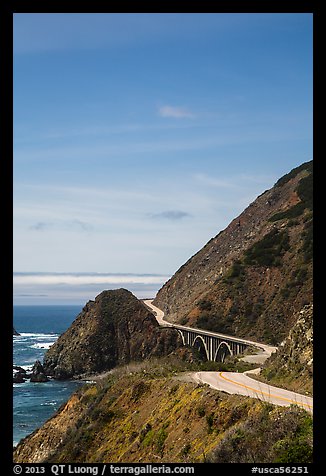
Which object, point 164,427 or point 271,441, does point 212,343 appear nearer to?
point 164,427

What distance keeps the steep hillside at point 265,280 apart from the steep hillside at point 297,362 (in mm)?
31948

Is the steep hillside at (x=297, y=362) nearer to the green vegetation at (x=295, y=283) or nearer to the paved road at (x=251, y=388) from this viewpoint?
the paved road at (x=251, y=388)

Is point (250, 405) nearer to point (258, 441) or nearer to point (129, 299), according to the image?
point (258, 441)

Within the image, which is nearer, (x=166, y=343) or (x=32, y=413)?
(x=32, y=413)

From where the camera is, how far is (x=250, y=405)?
17.1m

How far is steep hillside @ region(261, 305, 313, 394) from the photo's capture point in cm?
2416

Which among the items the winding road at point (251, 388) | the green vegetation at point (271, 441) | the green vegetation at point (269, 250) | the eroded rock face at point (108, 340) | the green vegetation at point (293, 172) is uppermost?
the green vegetation at point (293, 172)

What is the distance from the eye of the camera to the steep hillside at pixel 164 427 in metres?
12.6

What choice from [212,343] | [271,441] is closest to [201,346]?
[212,343]

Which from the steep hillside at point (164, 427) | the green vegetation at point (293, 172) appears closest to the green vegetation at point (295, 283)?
the steep hillside at point (164, 427)
